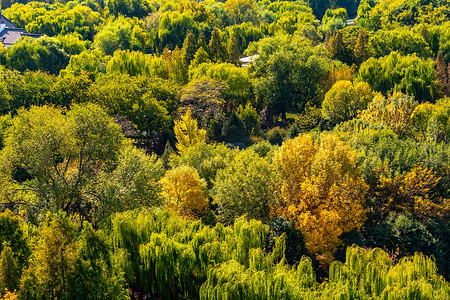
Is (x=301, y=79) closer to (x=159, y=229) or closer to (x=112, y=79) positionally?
(x=112, y=79)

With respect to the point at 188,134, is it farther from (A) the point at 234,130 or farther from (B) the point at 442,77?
(B) the point at 442,77

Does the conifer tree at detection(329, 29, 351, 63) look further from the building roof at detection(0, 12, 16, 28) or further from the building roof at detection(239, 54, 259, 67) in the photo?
the building roof at detection(0, 12, 16, 28)

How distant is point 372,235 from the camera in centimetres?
2616

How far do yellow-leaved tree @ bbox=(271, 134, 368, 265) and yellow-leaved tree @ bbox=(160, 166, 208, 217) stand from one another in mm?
6819

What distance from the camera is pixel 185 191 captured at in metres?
31.5

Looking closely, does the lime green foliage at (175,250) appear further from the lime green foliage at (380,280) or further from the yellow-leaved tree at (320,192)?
the yellow-leaved tree at (320,192)

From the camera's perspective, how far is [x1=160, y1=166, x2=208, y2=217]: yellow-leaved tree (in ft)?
102

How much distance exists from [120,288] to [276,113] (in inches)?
2018

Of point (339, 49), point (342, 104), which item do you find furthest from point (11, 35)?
point (342, 104)

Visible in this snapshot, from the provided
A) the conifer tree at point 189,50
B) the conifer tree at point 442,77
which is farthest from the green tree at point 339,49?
the conifer tree at point 189,50

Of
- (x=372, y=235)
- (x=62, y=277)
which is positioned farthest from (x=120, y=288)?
(x=372, y=235)

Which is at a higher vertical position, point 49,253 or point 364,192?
point 49,253

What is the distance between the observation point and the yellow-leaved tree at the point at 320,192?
24406 mm

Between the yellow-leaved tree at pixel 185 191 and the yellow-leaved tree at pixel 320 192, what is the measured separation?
6819 millimetres
